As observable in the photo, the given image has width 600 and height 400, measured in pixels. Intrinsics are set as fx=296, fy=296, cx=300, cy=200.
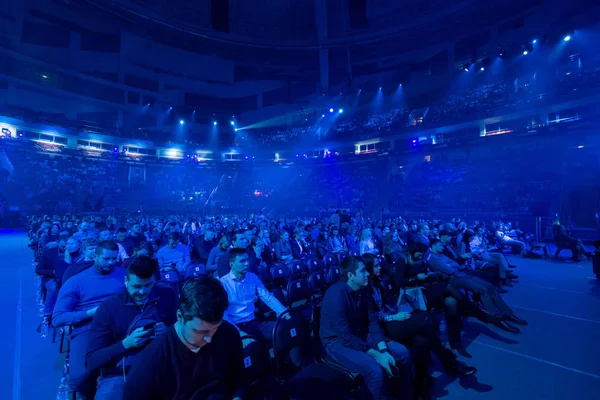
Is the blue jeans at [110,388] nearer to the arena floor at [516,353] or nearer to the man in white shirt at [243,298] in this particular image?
the man in white shirt at [243,298]

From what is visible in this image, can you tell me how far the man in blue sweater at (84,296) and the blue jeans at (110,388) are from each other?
0.55 meters

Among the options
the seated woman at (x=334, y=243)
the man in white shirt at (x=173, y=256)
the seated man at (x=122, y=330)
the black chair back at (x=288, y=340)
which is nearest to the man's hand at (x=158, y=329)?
the seated man at (x=122, y=330)

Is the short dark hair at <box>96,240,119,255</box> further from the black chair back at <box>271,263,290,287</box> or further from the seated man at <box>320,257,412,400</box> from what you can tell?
the black chair back at <box>271,263,290,287</box>

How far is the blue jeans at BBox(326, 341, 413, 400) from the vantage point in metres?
2.74

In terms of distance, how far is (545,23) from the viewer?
2491 cm

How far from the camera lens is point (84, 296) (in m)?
3.09

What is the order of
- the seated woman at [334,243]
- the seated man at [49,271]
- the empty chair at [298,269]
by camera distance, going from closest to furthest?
1. the seated man at [49,271]
2. the empty chair at [298,269]
3. the seated woman at [334,243]

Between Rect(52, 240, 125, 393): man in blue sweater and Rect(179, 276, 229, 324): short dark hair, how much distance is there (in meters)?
2.00

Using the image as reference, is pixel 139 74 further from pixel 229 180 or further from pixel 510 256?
pixel 510 256

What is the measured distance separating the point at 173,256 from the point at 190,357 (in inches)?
210

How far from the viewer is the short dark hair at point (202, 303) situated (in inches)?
57.4

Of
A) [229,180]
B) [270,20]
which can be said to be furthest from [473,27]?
[229,180]

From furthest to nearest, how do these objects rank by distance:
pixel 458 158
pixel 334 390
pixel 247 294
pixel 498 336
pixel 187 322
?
pixel 458 158
pixel 498 336
pixel 247 294
pixel 334 390
pixel 187 322

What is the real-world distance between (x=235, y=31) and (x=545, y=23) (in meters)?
30.4
